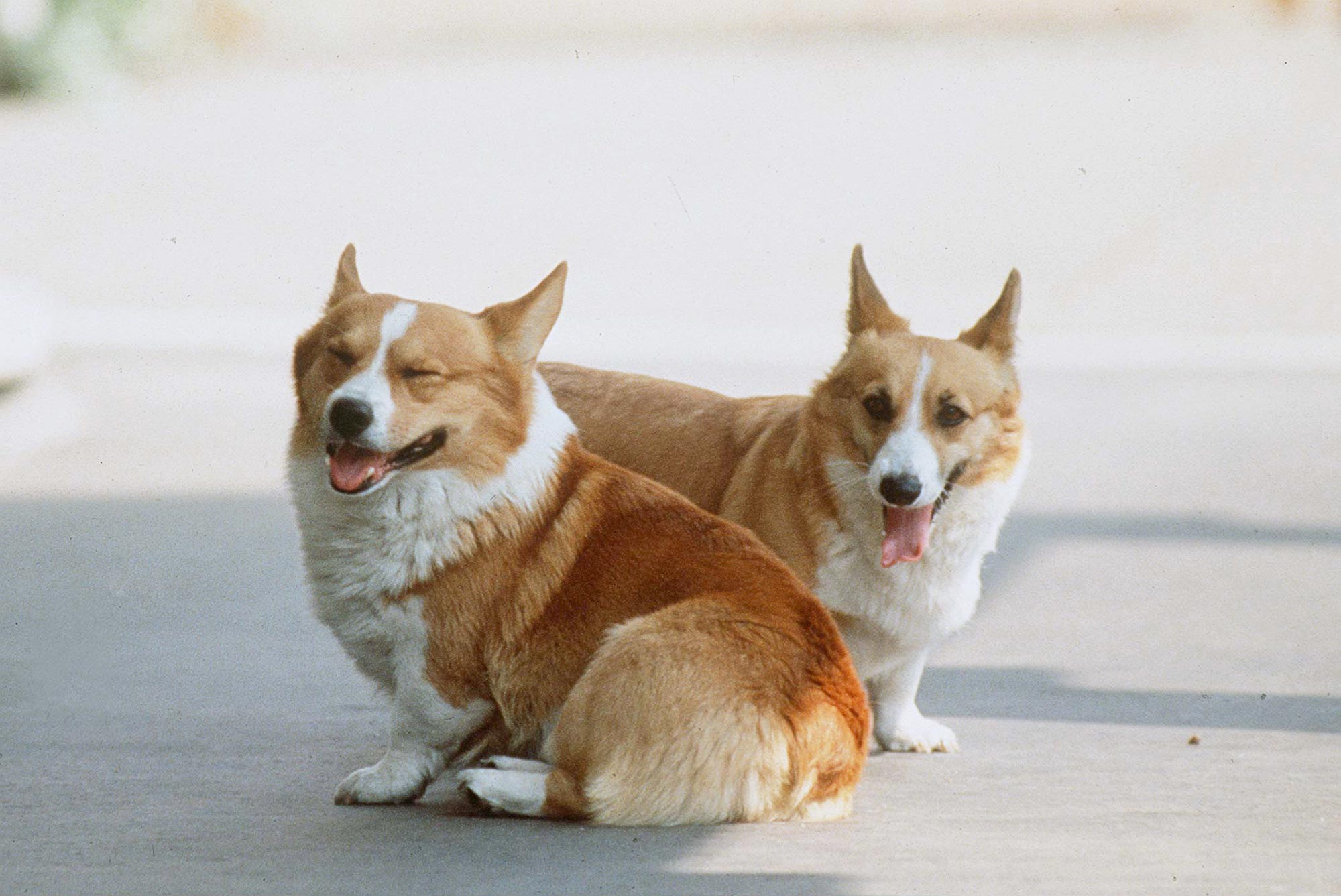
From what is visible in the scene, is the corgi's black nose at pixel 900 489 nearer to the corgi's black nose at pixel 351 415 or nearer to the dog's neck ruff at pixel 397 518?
the dog's neck ruff at pixel 397 518

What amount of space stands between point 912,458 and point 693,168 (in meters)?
14.8

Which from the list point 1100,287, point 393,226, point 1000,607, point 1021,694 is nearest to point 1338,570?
point 1000,607

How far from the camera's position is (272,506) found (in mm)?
8555

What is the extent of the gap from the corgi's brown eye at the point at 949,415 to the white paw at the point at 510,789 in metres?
1.36

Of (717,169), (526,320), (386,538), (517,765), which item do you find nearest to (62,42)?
(717,169)

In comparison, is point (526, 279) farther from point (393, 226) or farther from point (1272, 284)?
point (1272, 284)

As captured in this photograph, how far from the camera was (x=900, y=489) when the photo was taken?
4.22m

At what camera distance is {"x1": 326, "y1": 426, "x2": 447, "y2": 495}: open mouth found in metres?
3.71

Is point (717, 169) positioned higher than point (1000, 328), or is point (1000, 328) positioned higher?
point (1000, 328)

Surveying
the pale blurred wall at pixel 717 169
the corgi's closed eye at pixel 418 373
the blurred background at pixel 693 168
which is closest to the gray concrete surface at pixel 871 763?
the corgi's closed eye at pixel 418 373

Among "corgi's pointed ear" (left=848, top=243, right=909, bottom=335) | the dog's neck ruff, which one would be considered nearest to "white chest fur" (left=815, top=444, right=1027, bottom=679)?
"corgi's pointed ear" (left=848, top=243, right=909, bottom=335)

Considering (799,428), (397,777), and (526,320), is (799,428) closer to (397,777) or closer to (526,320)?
(526,320)

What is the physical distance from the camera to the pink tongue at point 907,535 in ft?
14.4

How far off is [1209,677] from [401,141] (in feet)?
49.9
